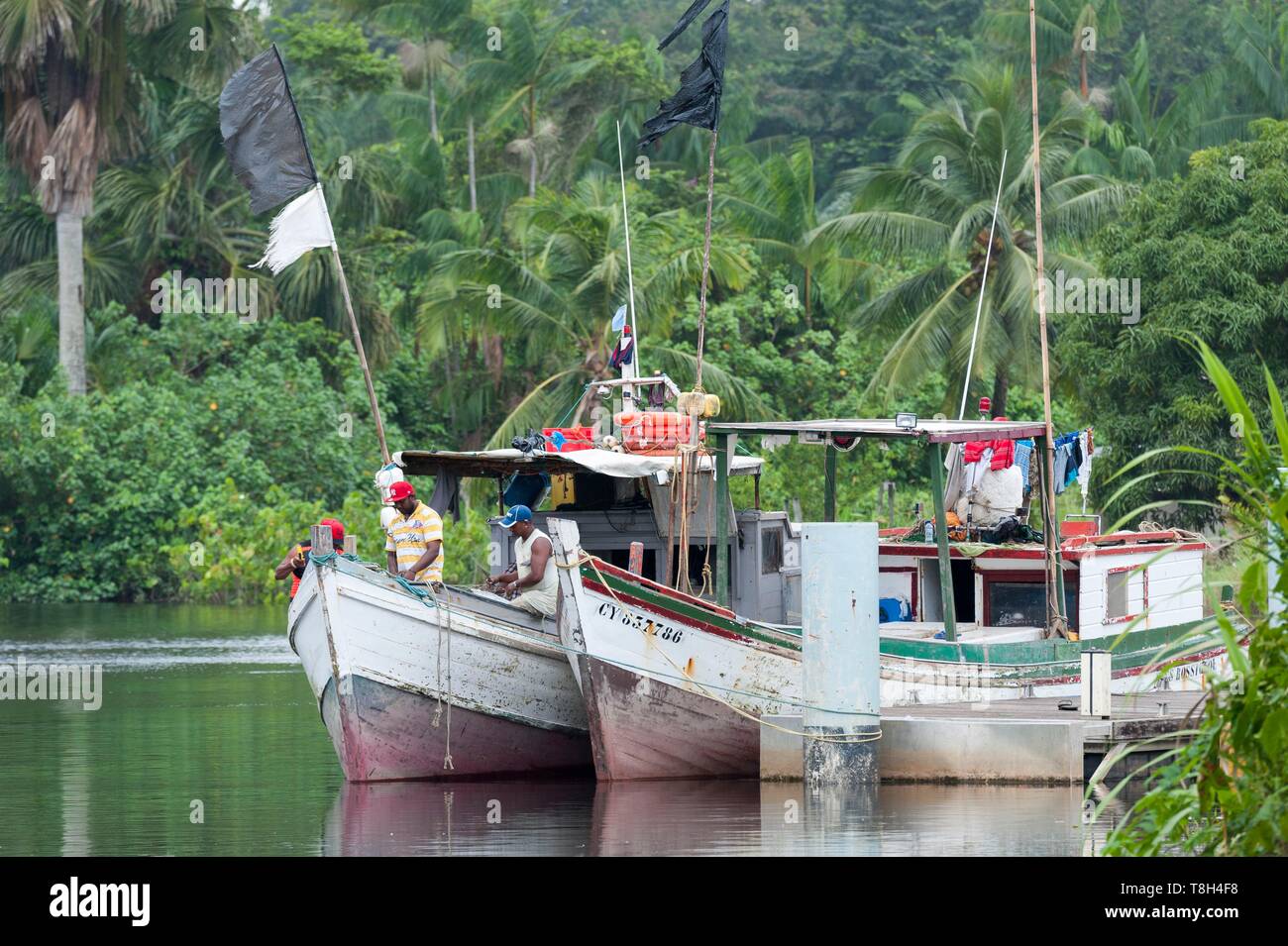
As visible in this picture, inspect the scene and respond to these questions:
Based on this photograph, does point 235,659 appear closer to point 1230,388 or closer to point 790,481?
point 790,481

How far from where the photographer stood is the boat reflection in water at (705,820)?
1381cm

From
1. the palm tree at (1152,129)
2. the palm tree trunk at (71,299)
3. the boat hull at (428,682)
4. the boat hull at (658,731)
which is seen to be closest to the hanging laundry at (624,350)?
the boat hull at (428,682)

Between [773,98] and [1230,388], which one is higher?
[773,98]

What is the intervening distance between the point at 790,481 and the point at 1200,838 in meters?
30.9

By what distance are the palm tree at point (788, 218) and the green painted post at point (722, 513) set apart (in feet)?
74.0

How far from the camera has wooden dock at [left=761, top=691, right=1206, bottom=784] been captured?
15930 millimetres

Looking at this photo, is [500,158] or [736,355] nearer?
[736,355]

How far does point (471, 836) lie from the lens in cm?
1453

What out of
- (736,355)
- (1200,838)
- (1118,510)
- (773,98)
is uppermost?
(773,98)

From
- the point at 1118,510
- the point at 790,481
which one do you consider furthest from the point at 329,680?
the point at 790,481
